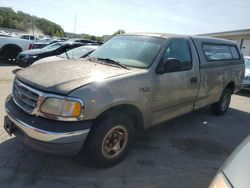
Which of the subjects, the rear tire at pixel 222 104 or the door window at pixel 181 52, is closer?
the door window at pixel 181 52

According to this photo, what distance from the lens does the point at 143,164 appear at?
140 inches

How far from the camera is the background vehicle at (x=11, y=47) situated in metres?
12.4

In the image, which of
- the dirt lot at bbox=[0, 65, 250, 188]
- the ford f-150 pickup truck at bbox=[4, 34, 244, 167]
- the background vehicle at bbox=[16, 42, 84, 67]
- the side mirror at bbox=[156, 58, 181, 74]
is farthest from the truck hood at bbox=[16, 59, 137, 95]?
the background vehicle at bbox=[16, 42, 84, 67]

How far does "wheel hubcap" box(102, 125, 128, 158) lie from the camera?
3202 millimetres

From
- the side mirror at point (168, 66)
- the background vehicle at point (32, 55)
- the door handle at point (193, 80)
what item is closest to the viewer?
the side mirror at point (168, 66)

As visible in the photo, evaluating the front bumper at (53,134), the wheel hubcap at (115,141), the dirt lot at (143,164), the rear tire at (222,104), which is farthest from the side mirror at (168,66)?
the rear tire at (222,104)

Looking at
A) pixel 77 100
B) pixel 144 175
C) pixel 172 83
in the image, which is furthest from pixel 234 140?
pixel 77 100

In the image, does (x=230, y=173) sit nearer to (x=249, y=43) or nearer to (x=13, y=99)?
(x=13, y=99)

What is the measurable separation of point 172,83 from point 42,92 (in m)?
2.04

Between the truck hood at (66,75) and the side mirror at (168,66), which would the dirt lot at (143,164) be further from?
the side mirror at (168,66)

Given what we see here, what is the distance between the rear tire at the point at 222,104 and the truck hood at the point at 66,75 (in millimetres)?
3422

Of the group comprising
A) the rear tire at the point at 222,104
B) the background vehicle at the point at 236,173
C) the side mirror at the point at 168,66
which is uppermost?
the side mirror at the point at 168,66

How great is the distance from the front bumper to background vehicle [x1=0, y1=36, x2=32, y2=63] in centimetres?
1099

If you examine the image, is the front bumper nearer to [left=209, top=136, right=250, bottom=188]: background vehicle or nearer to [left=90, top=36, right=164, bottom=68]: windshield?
[left=90, top=36, right=164, bottom=68]: windshield
